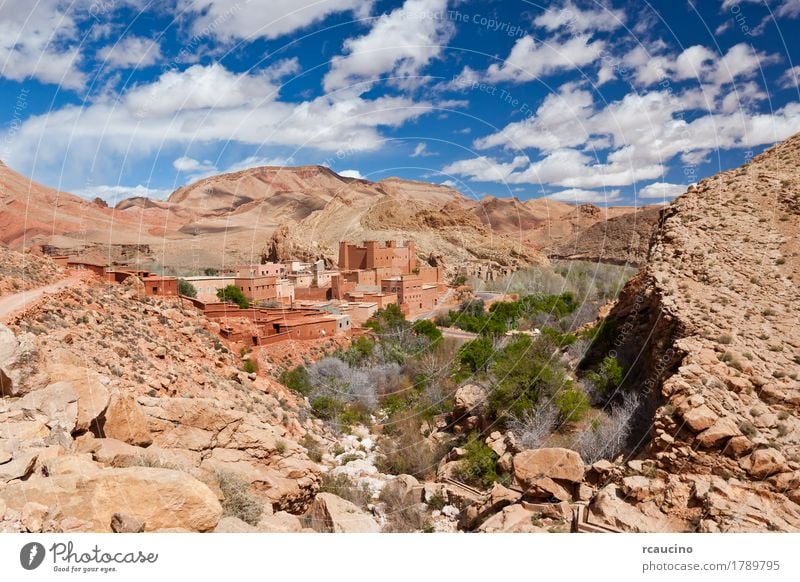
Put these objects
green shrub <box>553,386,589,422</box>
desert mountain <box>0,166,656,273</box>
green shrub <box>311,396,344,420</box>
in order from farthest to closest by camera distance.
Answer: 1. desert mountain <box>0,166,656,273</box>
2. green shrub <box>311,396,344,420</box>
3. green shrub <box>553,386,589,422</box>

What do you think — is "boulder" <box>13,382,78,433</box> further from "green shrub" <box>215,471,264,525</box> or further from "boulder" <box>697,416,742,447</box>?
"boulder" <box>697,416,742,447</box>

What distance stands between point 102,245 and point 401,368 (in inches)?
2081

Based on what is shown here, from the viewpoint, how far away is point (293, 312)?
82.7 ft

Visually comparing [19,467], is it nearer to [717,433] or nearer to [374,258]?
[717,433]

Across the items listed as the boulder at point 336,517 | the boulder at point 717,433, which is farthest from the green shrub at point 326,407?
the boulder at point 717,433

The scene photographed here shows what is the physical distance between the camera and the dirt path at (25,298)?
1034 cm

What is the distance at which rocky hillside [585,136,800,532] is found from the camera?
7.16 m

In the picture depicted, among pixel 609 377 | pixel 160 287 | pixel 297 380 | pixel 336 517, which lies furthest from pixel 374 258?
pixel 336 517

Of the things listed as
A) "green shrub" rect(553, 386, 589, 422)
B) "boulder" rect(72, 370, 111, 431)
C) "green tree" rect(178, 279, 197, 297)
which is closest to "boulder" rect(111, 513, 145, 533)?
"boulder" rect(72, 370, 111, 431)

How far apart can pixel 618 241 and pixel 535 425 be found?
59.6 m

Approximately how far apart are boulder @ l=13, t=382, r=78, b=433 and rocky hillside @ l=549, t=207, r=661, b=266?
5668 cm

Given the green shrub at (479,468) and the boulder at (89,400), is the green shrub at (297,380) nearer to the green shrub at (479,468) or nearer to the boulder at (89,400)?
the green shrub at (479,468)

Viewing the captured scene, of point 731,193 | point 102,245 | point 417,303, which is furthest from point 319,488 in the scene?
point 102,245

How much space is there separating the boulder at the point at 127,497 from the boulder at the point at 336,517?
2605 millimetres
